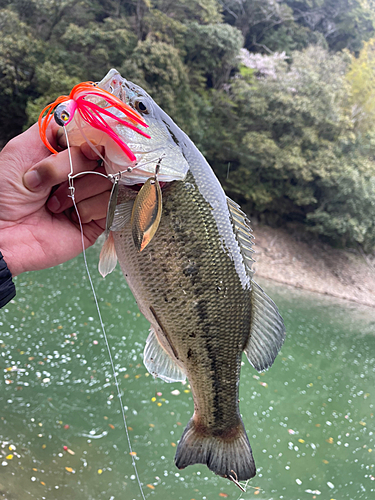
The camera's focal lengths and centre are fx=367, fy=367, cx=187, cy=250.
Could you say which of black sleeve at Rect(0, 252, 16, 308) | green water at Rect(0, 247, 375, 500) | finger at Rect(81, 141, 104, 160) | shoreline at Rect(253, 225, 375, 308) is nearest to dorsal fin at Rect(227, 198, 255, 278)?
finger at Rect(81, 141, 104, 160)

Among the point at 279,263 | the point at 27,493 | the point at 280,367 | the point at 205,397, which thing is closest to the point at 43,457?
the point at 27,493

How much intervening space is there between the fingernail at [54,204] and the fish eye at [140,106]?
0.50 meters

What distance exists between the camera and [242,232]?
1301 millimetres

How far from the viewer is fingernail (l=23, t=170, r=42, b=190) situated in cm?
124

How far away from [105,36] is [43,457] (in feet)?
37.6

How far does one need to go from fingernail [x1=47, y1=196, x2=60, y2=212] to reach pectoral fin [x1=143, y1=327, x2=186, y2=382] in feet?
1.97

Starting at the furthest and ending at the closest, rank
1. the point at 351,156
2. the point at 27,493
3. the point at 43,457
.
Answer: the point at 351,156 → the point at 43,457 → the point at 27,493

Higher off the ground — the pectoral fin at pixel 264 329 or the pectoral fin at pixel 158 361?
the pectoral fin at pixel 264 329

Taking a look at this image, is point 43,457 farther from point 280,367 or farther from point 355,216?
point 355,216

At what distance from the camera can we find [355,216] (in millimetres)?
13836

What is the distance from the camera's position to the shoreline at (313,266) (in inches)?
475

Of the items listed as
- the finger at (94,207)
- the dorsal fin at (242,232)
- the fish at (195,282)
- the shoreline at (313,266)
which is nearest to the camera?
the fish at (195,282)

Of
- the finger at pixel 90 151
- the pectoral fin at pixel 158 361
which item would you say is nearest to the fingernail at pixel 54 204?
the finger at pixel 90 151

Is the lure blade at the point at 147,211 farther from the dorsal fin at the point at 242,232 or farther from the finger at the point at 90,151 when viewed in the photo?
the dorsal fin at the point at 242,232
